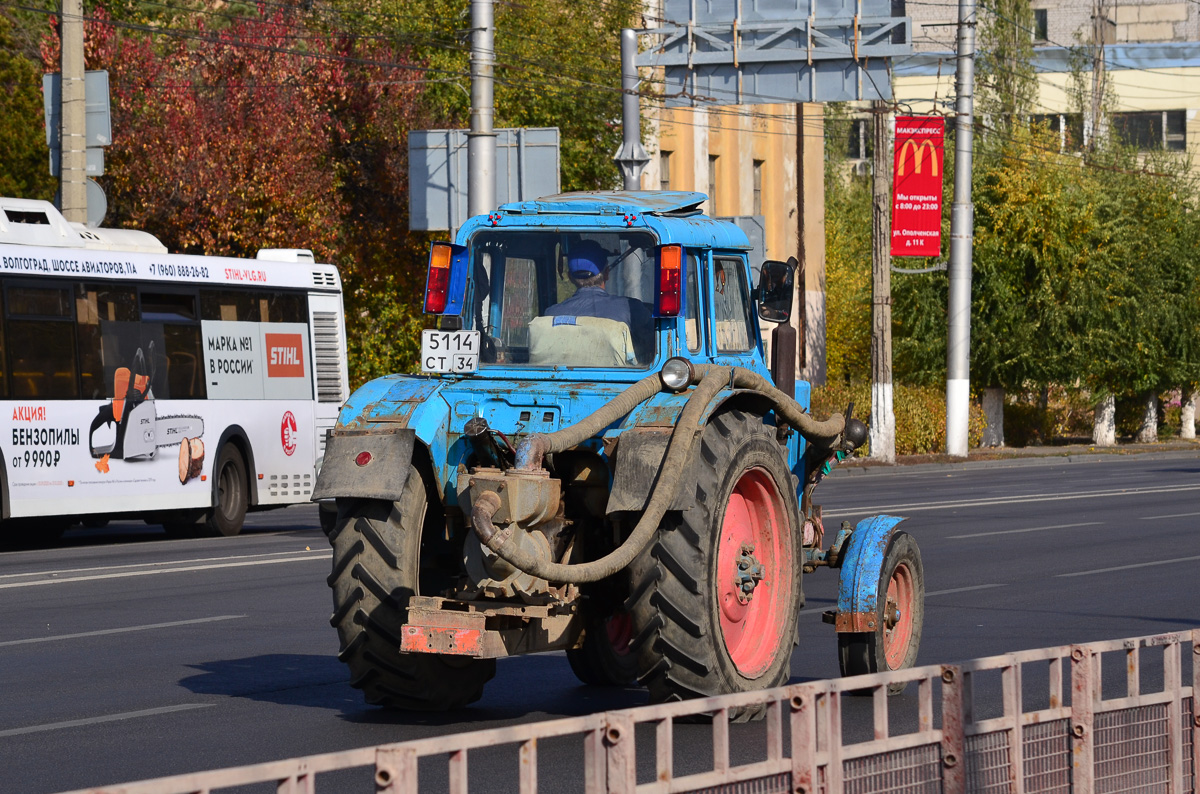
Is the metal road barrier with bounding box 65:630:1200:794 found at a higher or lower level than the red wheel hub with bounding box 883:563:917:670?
higher

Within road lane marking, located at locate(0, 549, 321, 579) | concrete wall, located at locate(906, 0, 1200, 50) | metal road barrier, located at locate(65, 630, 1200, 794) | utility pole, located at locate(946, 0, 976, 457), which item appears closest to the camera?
metal road barrier, located at locate(65, 630, 1200, 794)

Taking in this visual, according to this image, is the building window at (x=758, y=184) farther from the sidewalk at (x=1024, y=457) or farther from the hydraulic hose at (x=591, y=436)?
the hydraulic hose at (x=591, y=436)

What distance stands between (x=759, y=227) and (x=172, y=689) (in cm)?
1566

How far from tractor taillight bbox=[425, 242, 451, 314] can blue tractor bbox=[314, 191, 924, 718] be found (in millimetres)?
14

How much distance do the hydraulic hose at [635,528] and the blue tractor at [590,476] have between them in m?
0.01

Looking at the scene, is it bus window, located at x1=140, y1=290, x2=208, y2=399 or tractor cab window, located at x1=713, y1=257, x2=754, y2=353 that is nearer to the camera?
tractor cab window, located at x1=713, y1=257, x2=754, y2=353

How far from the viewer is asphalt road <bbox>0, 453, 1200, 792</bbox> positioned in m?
8.53

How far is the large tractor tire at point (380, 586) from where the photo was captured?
8594 millimetres

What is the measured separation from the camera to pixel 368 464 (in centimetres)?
854

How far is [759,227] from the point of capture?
81.7 feet

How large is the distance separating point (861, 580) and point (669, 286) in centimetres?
187

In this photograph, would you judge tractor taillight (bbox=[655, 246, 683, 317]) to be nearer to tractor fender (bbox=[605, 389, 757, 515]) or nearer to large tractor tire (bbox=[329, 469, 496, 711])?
tractor fender (bbox=[605, 389, 757, 515])

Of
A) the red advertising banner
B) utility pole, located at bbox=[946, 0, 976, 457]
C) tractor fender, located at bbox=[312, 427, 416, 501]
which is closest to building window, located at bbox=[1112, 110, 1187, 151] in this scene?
utility pole, located at bbox=[946, 0, 976, 457]

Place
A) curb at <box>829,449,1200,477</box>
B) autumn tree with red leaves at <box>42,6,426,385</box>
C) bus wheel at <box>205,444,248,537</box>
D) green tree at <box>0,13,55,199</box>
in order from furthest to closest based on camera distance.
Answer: curb at <box>829,449,1200,477</box> < green tree at <box>0,13,55,199</box> < autumn tree with red leaves at <box>42,6,426,385</box> < bus wheel at <box>205,444,248,537</box>
